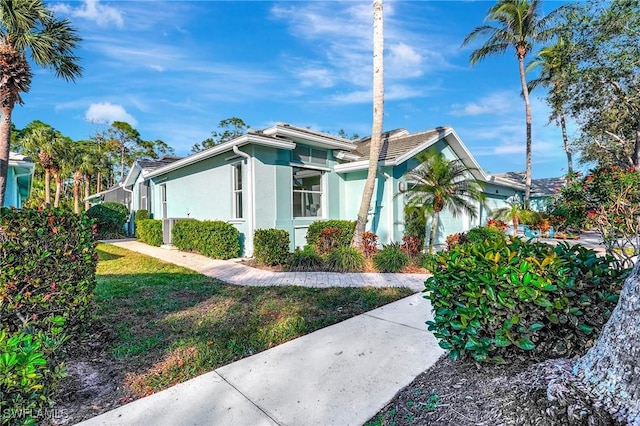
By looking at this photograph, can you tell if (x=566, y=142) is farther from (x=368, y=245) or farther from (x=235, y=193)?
(x=235, y=193)

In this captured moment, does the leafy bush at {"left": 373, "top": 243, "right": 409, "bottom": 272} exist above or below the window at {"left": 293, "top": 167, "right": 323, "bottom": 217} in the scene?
below

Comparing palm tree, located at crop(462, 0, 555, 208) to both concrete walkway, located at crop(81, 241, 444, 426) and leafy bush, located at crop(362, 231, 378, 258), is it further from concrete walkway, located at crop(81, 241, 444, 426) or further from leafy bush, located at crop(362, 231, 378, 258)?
concrete walkway, located at crop(81, 241, 444, 426)

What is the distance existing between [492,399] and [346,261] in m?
5.89

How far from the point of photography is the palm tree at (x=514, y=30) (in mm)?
16344

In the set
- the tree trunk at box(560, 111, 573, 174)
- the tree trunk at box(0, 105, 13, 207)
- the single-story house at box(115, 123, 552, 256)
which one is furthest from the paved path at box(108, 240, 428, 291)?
the tree trunk at box(560, 111, 573, 174)

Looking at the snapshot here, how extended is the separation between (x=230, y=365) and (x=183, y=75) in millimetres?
12348

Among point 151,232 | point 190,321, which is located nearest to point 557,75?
point 190,321

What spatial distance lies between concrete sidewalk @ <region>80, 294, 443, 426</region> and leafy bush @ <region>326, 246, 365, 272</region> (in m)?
4.10

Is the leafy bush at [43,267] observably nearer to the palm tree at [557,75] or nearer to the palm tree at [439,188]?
the palm tree at [439,188]

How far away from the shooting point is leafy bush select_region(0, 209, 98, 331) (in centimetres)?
293

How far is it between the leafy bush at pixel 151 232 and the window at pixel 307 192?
23.3ft

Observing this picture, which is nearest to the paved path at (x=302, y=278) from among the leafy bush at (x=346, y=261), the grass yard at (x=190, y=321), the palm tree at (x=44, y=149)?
the leafy bush at (x=346, y=261)

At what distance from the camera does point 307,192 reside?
11.0 metres

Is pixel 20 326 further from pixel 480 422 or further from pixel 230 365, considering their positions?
pixel 480 422
